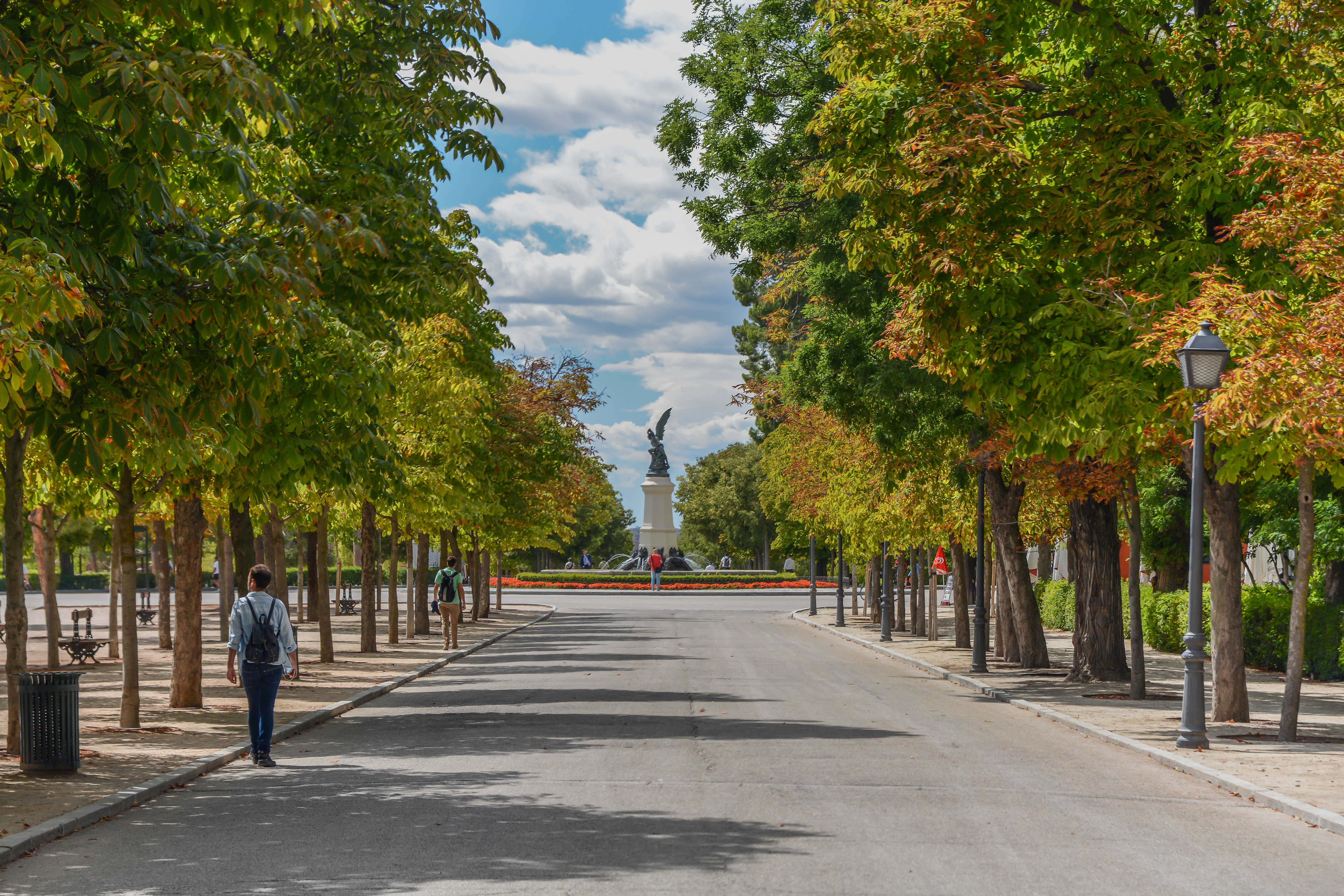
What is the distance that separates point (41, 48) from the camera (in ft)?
27.6

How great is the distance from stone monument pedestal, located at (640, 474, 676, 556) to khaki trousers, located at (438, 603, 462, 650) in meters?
47.1

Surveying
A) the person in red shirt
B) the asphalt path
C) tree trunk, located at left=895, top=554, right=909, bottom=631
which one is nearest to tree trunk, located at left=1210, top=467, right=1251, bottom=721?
the asphalt path

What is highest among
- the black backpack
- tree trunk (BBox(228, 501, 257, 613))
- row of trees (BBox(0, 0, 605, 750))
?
row of trees (BBox(0, 0, 605, 750))

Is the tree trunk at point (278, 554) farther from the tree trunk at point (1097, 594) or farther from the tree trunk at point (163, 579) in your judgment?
the tree trunk at point (1097, 594)

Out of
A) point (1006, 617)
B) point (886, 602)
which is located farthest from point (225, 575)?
point (1006, 617)

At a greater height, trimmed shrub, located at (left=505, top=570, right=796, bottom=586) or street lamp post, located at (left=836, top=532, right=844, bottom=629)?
street lamp post, located at (left=836, top=532, right=844, bottom=629)

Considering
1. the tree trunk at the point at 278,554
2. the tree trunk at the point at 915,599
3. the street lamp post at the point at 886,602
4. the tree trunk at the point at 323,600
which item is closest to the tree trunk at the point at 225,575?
the tree trunk at the point at 278,554

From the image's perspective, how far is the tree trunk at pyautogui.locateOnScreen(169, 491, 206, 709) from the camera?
16172mm

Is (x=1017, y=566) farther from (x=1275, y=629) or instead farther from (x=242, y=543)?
(x=242, y=543)

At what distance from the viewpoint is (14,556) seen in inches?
443

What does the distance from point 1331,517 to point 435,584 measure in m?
18.6

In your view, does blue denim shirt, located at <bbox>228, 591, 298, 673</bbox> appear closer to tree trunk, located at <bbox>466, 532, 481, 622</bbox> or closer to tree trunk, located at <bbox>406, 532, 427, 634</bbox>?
tree trunk, located at <bbox>406, 532, 427, 634</bbox>

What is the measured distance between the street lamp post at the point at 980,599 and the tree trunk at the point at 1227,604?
22.4 ft

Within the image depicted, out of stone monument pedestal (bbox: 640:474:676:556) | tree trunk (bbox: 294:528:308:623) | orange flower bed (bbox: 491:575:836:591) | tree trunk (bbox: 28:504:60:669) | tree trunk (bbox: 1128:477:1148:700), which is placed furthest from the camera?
stone monument pedestal (bbox: 640:474:676:556)
